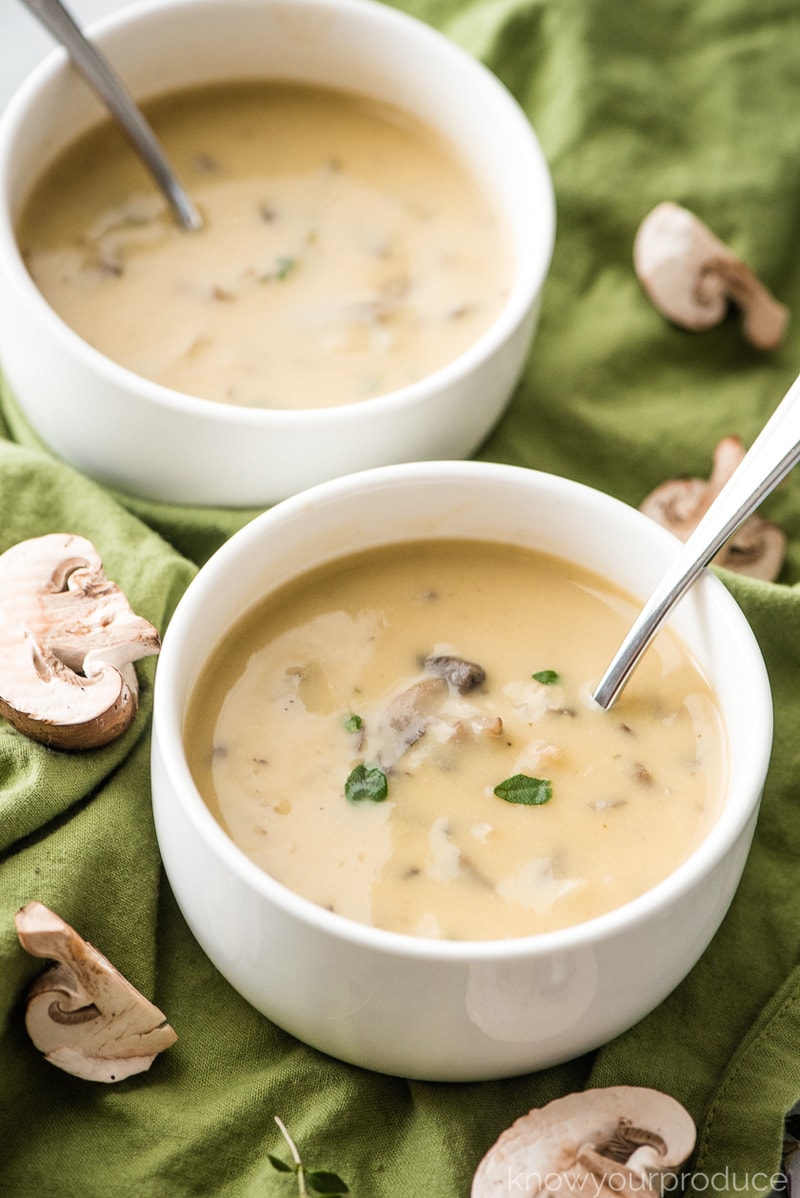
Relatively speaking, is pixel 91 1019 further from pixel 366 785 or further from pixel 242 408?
pixel 242 408

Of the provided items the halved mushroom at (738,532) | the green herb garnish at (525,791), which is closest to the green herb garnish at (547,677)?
the green herb garnish at (525,791)

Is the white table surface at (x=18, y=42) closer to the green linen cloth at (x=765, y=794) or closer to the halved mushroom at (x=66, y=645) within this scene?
the green linen cloth at (x=765, y=794)

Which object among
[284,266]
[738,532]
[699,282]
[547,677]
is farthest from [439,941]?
[699,282]

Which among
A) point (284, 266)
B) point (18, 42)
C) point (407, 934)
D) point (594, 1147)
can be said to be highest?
point (18, 42)

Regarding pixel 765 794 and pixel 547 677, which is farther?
pixel 765 794

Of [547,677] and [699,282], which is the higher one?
[547,677]

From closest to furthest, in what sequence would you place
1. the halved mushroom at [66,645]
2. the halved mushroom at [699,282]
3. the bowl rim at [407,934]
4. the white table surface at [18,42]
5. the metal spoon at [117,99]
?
the bowl rim at [407,934]
the halved mushroom at [66,645]
the metal spoon at [117,99]
the halved mushroom at [699,282]
the white table surface at [18,42]

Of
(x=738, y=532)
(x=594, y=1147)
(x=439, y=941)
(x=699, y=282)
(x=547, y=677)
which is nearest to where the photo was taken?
(x=439, y=941)
